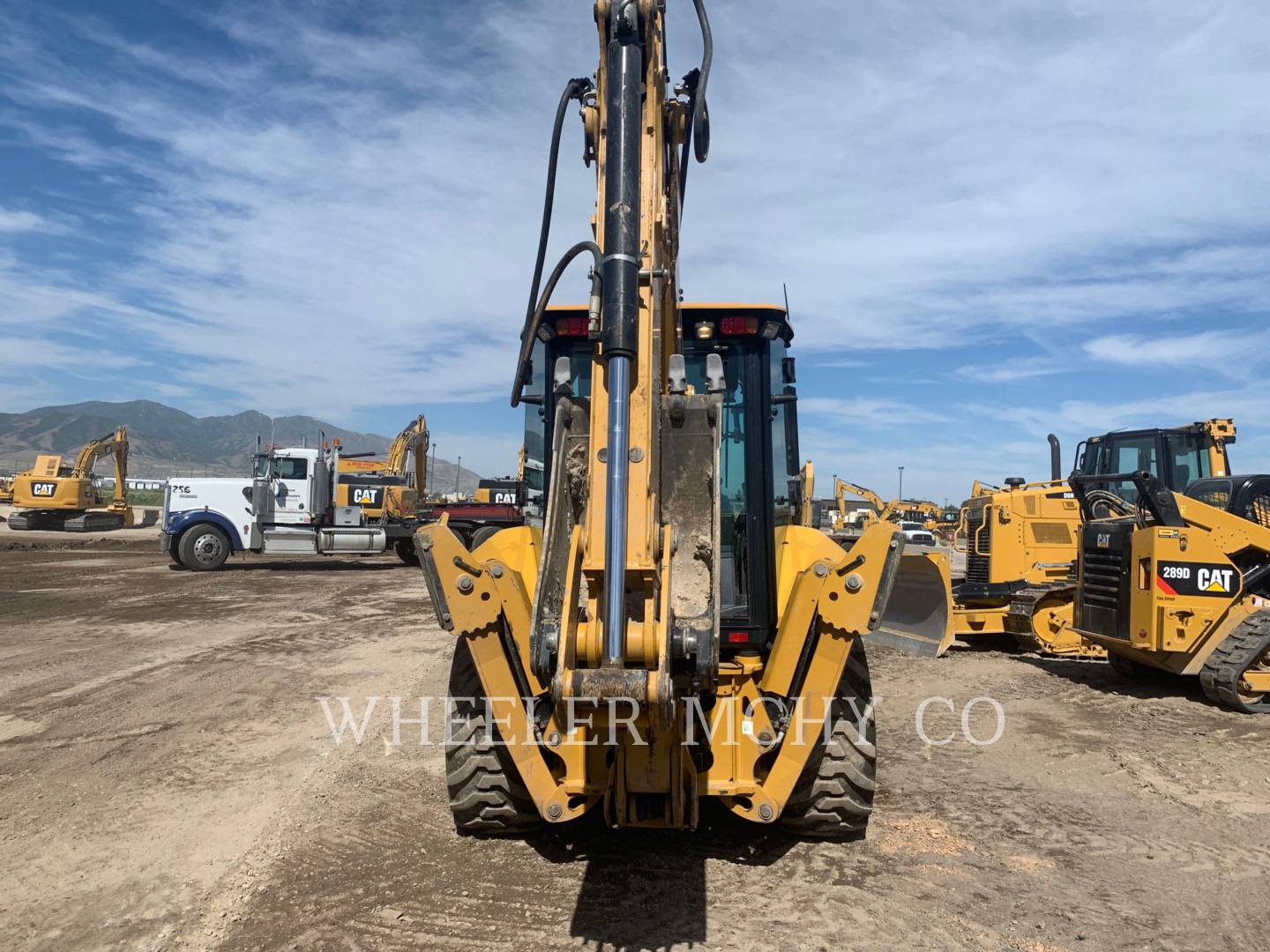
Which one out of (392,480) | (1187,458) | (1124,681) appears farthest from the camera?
(392,480)

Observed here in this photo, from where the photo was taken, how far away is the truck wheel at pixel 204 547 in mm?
17578

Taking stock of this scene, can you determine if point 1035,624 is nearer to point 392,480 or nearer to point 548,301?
point 548,301

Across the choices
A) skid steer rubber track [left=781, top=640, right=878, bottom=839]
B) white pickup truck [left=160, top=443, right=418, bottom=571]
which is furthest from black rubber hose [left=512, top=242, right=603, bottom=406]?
white pickup truck [left=160, top=443, right=418, bottom=571]

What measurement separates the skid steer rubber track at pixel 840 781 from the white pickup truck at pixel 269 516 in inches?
654

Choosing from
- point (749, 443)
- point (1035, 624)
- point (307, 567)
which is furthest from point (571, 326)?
point (307, 567)

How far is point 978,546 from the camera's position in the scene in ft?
35.6

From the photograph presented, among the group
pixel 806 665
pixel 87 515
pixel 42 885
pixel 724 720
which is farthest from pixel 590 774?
pixel 87 515

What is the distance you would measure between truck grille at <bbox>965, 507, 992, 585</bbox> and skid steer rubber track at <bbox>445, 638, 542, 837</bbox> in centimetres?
785

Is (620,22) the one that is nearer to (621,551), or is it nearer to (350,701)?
(621,551)

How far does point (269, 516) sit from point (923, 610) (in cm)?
1417

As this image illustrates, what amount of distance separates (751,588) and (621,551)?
4.60 feet

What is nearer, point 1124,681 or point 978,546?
point 1124,681

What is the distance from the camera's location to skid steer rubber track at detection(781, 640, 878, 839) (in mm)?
3768

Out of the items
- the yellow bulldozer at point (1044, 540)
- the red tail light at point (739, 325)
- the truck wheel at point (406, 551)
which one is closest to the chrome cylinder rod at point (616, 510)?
the red tail light at point (739, 325)
